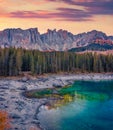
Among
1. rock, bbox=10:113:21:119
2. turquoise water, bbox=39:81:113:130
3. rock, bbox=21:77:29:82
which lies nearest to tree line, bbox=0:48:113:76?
rock, bbox=21:77:29:82

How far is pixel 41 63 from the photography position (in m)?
174

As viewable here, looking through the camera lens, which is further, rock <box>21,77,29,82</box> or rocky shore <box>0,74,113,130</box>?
rock <box>21,77,29,82</box>

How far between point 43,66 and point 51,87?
137 ft

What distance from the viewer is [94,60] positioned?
198375 mm

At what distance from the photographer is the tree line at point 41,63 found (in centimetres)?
15875

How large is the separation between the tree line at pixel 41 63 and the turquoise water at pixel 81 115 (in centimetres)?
5421

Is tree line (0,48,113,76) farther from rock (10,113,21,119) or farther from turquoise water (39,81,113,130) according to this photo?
rock (10,113,21,119)

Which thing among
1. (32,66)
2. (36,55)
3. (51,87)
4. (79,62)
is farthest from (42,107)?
(79,62)

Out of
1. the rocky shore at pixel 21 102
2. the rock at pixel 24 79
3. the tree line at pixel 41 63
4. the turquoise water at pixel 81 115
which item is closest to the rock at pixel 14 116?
the rocky shore at pixel 21 102

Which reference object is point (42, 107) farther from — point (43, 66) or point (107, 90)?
point (43, 66)

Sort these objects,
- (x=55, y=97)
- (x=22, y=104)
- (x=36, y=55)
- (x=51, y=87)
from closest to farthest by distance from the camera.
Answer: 1. (x=22, y=104)
2. (x=55, y=97)
3. (x=51, y=87)
4. (x=36, y=55)

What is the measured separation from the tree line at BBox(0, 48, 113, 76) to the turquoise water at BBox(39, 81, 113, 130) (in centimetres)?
A: 5421

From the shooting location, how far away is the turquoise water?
232ft

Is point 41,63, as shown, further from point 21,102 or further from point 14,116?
point 14,116
